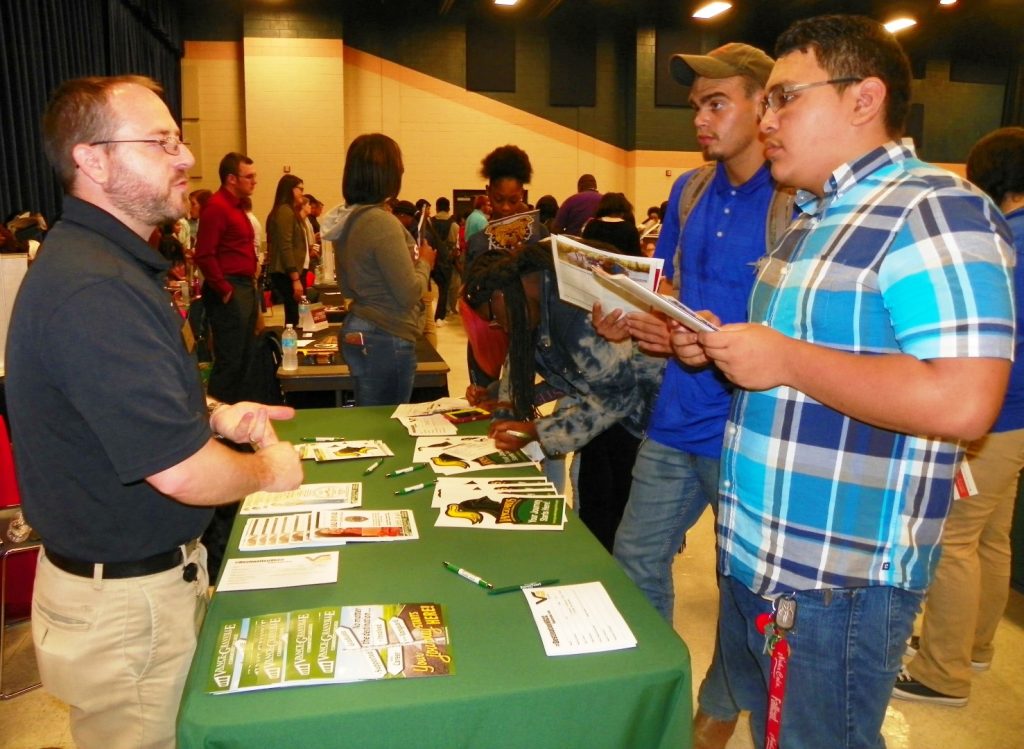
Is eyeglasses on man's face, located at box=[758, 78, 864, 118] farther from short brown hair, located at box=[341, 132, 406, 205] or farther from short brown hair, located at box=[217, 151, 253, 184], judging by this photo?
short brown hair, located at box=[217, 151, 253, 184]

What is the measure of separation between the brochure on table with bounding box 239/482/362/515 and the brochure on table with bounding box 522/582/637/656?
61 centimetres

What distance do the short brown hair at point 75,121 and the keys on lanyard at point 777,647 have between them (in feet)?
4.44

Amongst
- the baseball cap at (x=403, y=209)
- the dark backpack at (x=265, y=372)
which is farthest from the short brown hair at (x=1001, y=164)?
the baseball cap at (x=403, y=209)

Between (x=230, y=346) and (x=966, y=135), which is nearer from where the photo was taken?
(x=230, y=346)

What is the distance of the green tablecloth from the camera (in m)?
1.08

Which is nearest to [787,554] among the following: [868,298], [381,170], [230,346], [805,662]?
[805,662]

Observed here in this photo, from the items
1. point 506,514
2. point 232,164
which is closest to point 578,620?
point 506,514

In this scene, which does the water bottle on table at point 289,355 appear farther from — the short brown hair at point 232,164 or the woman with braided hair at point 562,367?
the short brown hair at point 232,164

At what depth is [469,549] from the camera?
1623 mm

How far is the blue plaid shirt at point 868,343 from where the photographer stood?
0.99m

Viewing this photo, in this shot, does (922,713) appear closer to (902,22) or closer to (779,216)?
(779,216)

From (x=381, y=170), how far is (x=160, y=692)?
2.32 metres

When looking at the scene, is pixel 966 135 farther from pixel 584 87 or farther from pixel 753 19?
pixel 584 87

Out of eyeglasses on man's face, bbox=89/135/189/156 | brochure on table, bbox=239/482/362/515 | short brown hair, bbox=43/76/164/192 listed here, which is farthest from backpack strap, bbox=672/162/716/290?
short brown hair, bbox=43/76/164/192
